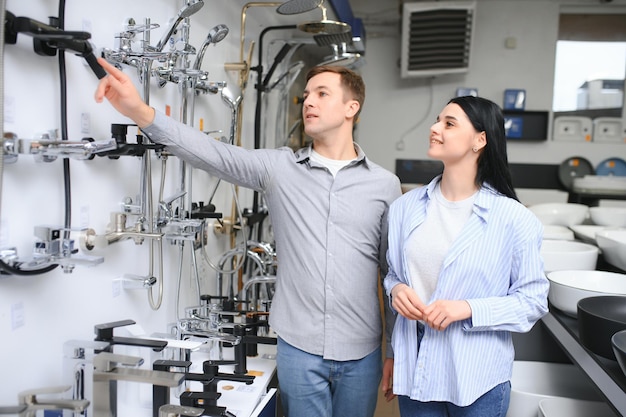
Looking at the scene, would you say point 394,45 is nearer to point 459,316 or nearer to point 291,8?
point 291,8

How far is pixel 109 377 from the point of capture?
1.16 m

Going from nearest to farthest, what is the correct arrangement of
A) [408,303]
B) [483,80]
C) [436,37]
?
[408,303] → [436,37] → [483,80]

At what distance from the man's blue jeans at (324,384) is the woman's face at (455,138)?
62 centimetres

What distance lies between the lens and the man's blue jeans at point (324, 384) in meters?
1.56

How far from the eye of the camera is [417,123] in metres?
4.99

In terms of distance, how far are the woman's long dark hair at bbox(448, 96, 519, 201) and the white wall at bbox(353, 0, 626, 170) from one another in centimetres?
356

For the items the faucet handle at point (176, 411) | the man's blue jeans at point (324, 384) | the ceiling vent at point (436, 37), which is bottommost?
the man's blue jeans at point (324, 384)

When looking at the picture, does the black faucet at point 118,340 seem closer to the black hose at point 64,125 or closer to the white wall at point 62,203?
the white wall at point 62,203

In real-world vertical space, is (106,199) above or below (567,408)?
above

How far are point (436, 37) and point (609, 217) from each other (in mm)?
Result: 2414

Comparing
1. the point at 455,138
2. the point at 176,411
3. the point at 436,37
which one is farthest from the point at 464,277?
the point at 436,37

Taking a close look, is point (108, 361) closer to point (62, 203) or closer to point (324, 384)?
point (62, 203)

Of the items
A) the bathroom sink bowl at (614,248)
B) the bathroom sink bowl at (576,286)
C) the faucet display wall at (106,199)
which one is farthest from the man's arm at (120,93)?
the bathroom sink bowl at (614,248)

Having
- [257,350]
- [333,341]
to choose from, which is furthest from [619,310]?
[257,350]
